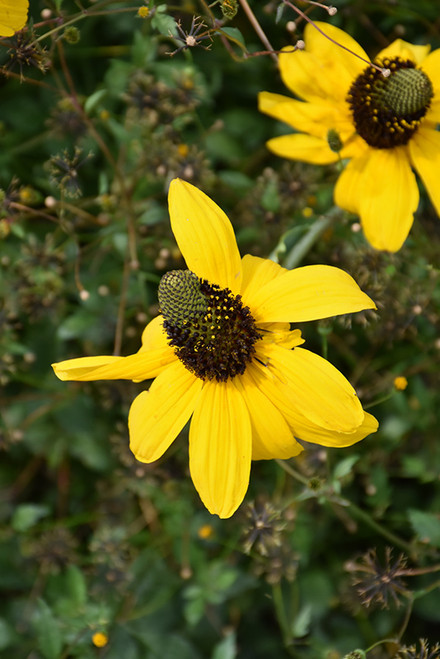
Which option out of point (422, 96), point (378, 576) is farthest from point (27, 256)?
point (378, 576)

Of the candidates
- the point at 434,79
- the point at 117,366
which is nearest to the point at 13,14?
the point at 117,366

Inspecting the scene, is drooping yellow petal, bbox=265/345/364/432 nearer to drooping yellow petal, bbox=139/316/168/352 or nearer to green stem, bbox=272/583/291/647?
drooping yellow petal, bbox=139/316/168/352

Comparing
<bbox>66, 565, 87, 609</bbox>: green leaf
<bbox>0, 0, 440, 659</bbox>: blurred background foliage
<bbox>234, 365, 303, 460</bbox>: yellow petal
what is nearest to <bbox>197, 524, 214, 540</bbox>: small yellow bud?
<bbox>0, 0, 440, 659</bbox>: blurred background foliage

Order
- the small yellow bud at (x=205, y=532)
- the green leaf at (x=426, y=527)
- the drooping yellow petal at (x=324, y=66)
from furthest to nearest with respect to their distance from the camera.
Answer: the small yellow bud at (x=205, y=532), the green leaf at (x=426, y=527), the drooping yellow petal at (x=324, y=66)

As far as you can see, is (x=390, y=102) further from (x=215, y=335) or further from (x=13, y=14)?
(x=13, y=14)

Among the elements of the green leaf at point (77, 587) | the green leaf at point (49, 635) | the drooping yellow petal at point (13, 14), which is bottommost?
the green leaf at point (77, 587)

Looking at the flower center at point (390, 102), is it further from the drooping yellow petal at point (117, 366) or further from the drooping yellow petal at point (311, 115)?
the drooping yellow petal at point (117, 366)

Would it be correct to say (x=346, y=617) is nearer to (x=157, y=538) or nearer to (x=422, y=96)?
(x=157, y=538)

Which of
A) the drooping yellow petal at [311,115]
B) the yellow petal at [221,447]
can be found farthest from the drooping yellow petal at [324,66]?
the yellow petal at [221,447]
